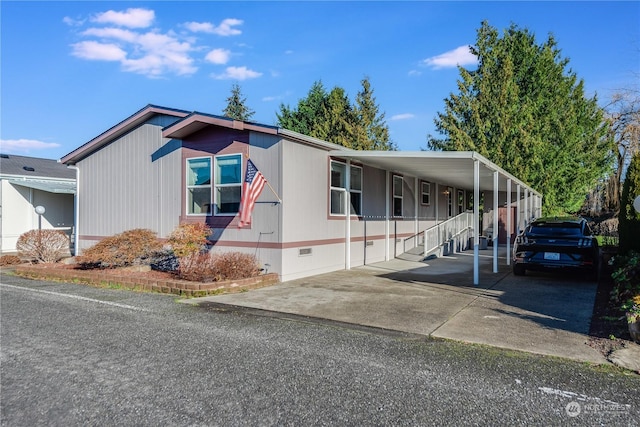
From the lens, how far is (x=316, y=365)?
4320 mm

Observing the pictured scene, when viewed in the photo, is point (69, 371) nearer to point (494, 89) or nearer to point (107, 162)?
point (107, 162)

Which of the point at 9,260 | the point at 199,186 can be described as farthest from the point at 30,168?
the point at 199,186

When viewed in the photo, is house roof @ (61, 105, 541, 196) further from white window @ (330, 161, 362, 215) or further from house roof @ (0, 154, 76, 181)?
house roof @ (0, 154, 76, 181)

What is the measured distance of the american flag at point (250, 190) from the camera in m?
9.47

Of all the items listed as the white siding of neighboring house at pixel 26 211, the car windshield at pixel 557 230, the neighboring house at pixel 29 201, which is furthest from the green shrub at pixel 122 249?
the car windshield at pixel 557 230

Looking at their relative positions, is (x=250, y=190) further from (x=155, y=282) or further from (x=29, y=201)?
(x=29, y=201)

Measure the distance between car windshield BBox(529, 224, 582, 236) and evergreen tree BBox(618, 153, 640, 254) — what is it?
90 cm

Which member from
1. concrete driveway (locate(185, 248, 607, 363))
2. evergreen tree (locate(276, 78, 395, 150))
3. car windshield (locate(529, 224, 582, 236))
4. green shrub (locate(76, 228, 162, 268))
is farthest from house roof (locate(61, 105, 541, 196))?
evergreen tree (locate(276, 78, 395, 150))

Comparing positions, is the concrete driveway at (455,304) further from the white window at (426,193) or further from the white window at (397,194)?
the white window at (426,193)

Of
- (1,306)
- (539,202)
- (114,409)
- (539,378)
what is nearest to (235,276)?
(1,306)

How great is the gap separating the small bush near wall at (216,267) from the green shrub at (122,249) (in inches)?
77.7

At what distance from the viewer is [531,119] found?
76.7 ft

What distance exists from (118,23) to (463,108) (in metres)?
20.6

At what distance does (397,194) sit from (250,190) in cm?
716
